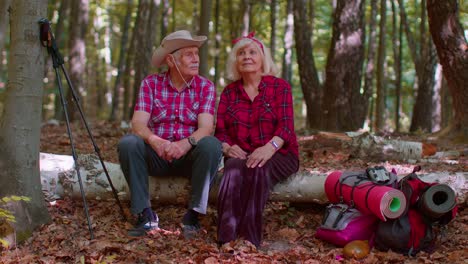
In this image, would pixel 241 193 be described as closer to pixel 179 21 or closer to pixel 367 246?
pixel 367 246

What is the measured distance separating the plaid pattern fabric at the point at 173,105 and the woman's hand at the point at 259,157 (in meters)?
0.67

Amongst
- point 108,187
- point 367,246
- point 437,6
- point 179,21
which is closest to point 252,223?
point 367,246

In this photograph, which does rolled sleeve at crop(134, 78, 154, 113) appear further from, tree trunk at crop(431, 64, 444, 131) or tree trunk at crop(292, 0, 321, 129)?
tree trunk at crop(431, 64, 444, 131)

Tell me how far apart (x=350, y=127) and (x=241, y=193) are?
560cm

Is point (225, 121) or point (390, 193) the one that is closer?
point (390, 193)

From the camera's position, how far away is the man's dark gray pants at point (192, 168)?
14.7ft

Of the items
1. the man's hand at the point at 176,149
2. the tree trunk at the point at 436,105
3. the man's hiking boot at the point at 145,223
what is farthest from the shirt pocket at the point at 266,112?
the tree trunk at the point at 436,105

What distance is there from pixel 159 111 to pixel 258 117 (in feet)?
3.10

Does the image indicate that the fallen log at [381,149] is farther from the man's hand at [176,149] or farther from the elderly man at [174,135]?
the man's hand at [176,149]

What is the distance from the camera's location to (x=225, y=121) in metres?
4.89

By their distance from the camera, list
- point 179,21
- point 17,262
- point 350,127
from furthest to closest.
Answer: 1. point 179,21
2. point 350,127
3. point 17,262

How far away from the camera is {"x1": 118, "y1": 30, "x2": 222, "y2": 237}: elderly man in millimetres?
4512

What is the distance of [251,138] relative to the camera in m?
4.80

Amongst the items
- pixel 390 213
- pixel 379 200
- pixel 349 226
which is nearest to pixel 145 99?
pixel 349 226
